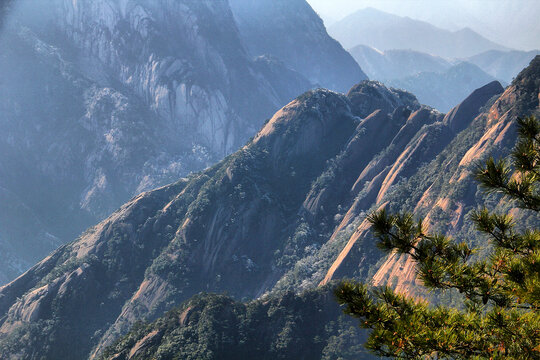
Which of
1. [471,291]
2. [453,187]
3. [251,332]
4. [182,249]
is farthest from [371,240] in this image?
[471,291]

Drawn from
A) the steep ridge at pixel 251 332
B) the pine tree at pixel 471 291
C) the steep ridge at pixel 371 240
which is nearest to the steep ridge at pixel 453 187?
the steep ridge at pixel 371 240

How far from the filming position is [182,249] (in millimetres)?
97688

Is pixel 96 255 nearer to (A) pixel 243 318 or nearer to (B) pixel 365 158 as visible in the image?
(A) pixel 243 318

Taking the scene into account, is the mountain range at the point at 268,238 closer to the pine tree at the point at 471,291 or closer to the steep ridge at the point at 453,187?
the steep ridge at the point at 453,187

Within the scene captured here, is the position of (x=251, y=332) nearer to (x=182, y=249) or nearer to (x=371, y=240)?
(x=371, y=240)

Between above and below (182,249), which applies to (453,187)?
below

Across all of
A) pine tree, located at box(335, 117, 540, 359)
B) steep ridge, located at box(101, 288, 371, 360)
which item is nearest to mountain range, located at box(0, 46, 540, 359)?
steep ridge, located at box(101, 288, 371, 360)

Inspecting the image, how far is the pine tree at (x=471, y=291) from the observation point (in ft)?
36.5

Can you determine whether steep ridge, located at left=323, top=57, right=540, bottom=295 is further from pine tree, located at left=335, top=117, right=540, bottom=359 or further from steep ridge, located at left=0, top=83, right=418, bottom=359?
pine tree, located at left=335, top=117, right=540, bottom=359

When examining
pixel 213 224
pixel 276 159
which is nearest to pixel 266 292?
pixel 213 224

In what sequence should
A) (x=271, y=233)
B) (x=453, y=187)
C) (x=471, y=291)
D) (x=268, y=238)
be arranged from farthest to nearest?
(x=271, y=233) < (x=268, y=238) < (x=453, y=187) < (x=471, y=291)

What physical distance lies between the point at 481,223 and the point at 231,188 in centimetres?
9490

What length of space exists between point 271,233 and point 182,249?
71.5ft

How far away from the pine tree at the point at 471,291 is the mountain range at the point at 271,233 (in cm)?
5427
